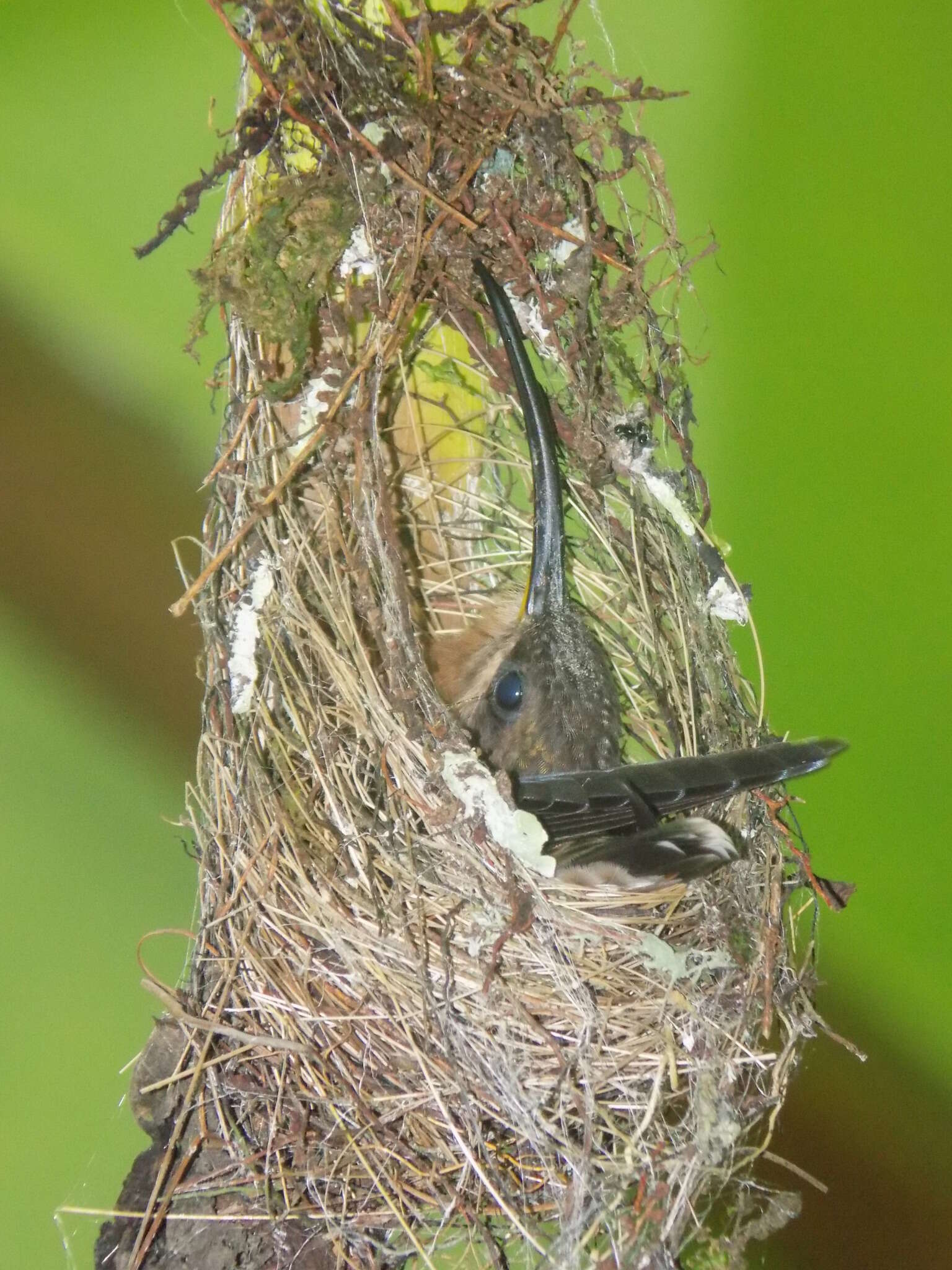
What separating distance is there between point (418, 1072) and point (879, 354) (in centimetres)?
128

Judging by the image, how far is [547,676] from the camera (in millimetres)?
1230

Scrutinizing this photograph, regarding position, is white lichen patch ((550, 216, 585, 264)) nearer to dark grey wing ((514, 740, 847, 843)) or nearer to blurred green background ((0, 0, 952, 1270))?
blurred green background ((0, 0, 952, 1270))

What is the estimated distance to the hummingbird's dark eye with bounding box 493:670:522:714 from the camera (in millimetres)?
1260

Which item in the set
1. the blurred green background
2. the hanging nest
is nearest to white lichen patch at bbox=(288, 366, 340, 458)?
the hanging nest

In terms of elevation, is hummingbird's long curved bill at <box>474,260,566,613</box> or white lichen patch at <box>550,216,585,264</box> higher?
white lichen patch at <box>550,216,585,264</box>

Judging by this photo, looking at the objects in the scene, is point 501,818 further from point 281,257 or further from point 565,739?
point 281,257

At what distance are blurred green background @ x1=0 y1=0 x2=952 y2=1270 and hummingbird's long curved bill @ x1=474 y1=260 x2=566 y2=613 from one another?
0.38 m

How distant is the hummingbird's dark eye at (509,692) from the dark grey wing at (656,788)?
0.21 m

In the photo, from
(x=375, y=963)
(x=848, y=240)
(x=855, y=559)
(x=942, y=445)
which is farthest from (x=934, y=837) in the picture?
(x=375, y=963)

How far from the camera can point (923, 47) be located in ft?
4.95

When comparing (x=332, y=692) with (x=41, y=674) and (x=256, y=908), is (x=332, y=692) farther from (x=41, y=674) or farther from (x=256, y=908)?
(x=41, y=674)

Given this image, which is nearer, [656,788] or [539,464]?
[656,788]

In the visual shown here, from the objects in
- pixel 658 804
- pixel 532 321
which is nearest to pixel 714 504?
pixel 532 321

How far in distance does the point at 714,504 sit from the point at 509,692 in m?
0.53
